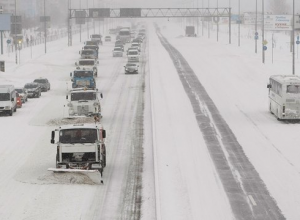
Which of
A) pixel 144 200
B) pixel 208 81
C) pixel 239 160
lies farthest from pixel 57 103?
pixel 144 200

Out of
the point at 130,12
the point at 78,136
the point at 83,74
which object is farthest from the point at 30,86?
the point at 130,12

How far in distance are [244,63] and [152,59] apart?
577 inches

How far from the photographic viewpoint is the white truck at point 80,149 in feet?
94.7

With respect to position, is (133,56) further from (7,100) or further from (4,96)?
(7,100)

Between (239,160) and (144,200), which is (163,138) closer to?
(239,160)

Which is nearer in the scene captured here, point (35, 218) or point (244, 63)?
point (35, 218)

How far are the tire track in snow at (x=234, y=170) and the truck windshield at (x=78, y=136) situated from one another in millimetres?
5319

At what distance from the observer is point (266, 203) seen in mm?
25031

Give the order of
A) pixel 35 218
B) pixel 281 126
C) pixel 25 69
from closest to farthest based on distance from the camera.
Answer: pixel 35 218
pixel 281 126
pixel 25 69

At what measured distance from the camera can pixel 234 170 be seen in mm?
30594

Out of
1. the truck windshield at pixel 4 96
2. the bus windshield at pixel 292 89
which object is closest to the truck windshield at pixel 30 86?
the truck windshield at pixel 4 96

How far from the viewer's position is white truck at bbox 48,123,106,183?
28.9 m

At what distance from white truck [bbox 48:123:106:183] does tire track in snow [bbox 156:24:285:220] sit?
16.5 ft

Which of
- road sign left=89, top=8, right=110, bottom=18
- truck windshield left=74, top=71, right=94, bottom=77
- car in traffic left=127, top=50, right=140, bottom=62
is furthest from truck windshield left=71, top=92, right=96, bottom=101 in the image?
road sign left=89, top=8, right=110, bottom=18
